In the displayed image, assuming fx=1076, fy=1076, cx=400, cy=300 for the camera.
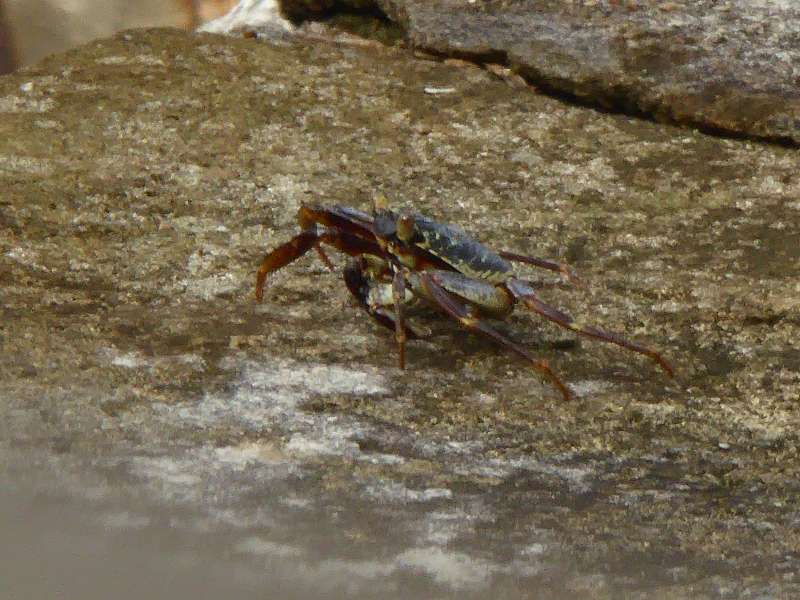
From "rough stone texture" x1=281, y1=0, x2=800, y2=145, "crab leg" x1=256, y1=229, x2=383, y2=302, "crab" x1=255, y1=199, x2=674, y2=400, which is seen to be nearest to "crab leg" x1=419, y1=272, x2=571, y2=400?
"crab" x1=255, y1=199, x2=674, y2=400

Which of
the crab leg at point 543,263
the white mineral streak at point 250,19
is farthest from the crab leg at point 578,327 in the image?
the white mineral streak at point 250,19

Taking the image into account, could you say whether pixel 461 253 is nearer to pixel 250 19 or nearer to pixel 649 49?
pixel 649 49

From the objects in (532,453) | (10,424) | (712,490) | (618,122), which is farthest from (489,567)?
(618,122)

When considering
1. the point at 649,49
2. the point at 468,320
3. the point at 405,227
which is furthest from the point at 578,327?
the point at 649,49

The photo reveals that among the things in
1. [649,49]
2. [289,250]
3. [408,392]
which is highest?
[649,49]

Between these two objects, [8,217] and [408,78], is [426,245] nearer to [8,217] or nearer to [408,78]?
[8,217]

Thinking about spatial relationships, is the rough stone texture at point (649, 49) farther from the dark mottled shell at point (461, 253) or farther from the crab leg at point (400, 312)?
the crab leg at point (400, 312)
